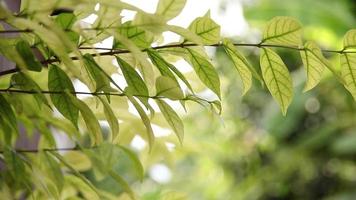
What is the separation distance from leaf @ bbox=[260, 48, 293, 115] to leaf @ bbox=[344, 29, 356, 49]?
0.14ft

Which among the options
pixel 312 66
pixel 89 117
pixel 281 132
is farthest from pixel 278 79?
pixel 281 132

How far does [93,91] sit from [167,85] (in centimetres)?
A: 5

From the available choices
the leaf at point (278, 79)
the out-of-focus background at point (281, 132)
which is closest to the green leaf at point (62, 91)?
the leaf at point (278, 79)

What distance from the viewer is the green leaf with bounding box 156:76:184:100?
41cm

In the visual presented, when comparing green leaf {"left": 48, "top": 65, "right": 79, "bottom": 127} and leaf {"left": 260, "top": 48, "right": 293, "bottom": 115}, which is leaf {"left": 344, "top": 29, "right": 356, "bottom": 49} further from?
green leaf {"left": 48, "top": 65, "right": 79, "bottom": 127}

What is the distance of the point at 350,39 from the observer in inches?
16.4

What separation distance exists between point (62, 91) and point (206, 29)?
0.33 ft

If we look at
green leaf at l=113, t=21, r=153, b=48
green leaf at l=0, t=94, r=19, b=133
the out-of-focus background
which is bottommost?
green leaf at l=0, t=94, r=19, b=133

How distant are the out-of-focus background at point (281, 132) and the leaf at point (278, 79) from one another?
2221mm

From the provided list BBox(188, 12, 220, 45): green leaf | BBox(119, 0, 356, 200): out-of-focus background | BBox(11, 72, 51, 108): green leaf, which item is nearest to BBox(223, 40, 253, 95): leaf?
BBox(188, 12, 220, 45): green leaf

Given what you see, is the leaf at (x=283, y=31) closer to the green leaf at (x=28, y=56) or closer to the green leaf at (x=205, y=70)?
the green leaf at (x=205, y=70)

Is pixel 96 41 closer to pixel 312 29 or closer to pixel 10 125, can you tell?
pixel 10 125

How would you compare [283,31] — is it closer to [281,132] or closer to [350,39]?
[350,39]

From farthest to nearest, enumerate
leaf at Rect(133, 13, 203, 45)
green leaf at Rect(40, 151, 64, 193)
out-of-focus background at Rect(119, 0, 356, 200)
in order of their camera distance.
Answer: out-of-focus background at Rect(119, 0, 356, 200), green leaf at Rect(40, 151, 64, 193), leaf at Rect(133, 13, 203, 45)
